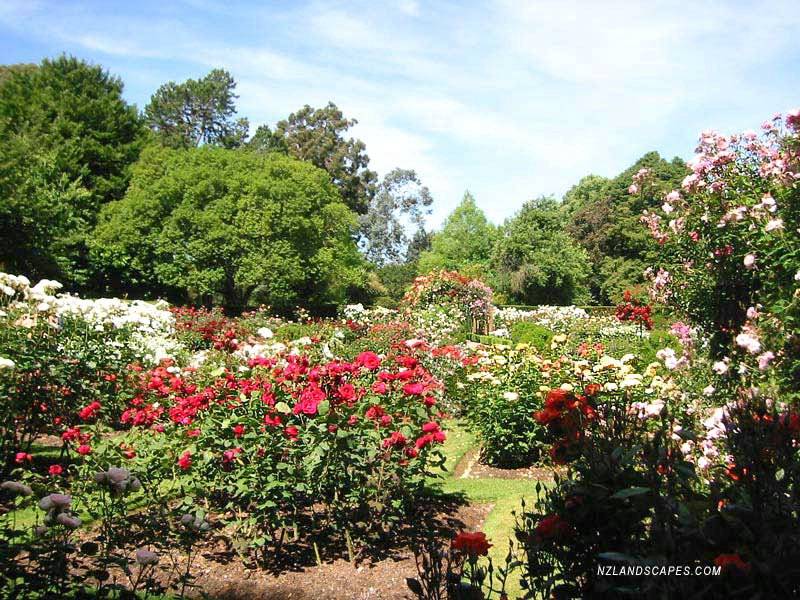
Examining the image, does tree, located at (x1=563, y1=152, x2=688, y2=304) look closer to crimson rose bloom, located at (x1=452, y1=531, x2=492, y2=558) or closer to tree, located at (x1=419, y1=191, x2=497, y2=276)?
tree, located at (x1=419, y1=191, x2=497, y2=276)

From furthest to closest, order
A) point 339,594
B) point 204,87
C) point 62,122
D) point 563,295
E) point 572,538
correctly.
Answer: point 204,87
point 563,295
point 62,122
point 339,594
point 572,538

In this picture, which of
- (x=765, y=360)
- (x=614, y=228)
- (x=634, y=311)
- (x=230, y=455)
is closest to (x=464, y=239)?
(x=614, y=228)

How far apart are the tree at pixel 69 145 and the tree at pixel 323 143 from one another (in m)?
15.1

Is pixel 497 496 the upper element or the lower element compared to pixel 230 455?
lower

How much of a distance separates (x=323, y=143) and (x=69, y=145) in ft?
64.2

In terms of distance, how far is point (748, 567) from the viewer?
1412 millimetres

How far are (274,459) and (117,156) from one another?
76.1 feet

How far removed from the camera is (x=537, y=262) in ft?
97.1

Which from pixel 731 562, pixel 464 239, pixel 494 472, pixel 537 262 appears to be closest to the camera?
pixel 731 562

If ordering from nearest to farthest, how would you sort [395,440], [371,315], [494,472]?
[395,440] → [494,472] → [371,315]

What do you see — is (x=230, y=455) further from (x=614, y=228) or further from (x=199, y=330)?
(x=614, y=228)

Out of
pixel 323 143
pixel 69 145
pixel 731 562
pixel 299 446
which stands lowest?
pixel 299 446

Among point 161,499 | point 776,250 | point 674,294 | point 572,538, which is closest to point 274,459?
point 161,499

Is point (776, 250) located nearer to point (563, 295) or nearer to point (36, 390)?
point (36, 390)
